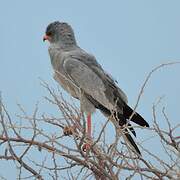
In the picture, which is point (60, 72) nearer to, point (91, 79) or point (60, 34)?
point (91, 79)

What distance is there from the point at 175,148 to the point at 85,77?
345 cm

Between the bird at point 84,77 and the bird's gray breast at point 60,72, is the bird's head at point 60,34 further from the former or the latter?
the bird's gray breast at point 60,72

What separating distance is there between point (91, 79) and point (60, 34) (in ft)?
2.97

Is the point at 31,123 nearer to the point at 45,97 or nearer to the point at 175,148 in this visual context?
the point at 45,97

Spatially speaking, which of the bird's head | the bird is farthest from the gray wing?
the bird's head

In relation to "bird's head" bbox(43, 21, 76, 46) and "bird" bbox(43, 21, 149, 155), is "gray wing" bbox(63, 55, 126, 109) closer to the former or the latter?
"bird" bbox(43, 21, 149, 155)

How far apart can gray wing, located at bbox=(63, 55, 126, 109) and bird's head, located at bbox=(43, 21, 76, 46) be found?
0.40 meters

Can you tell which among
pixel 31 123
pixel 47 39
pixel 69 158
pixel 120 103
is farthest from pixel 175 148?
pixel 47 39

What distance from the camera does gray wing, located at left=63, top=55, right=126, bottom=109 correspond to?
797cm

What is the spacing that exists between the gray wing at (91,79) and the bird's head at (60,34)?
399 mm

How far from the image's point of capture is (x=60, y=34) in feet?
27.7

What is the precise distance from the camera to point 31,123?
520cm

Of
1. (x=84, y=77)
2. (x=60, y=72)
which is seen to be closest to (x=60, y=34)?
(x=60, y=72)

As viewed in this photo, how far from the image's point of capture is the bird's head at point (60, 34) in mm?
8422
